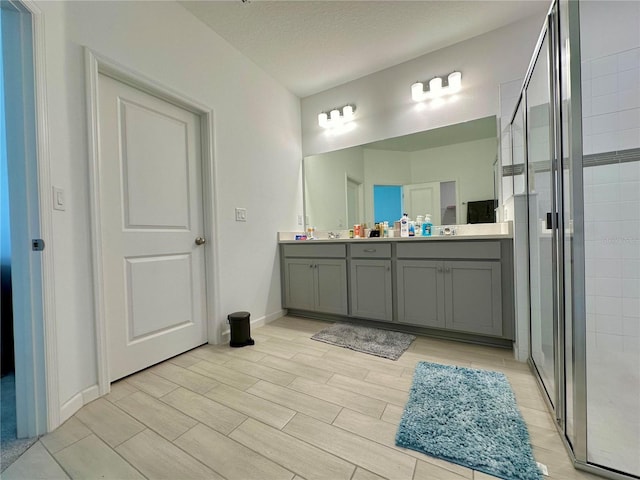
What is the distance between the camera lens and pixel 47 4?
1.18 m

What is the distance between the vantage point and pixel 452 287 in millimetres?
1934

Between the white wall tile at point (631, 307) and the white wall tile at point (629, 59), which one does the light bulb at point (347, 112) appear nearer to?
the white wall tile at point (629, 59)

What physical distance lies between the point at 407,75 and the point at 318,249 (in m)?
1.89

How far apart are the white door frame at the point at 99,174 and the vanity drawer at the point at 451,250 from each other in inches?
60.8

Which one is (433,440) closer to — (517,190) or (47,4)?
(517,190)

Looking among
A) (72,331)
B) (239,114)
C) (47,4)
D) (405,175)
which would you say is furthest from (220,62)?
(72,331)

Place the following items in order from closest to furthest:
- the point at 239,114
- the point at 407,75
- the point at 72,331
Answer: the point at 72,331 → the point at 239,114 → the point at 407,75

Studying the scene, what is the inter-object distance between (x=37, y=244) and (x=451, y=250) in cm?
236

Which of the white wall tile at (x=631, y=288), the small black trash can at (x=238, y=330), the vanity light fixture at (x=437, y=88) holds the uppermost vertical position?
the vanity light fixture at (x=437, y=88)

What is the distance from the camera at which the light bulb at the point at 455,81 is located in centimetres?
220

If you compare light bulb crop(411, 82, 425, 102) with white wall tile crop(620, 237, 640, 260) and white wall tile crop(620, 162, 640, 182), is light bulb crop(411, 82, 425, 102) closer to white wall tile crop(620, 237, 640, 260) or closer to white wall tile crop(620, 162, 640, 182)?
white wall tile crop(620, 162, 640, 182)

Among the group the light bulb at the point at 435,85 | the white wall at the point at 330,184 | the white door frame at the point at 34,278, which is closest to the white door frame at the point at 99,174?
the white door frame at the point at 34,278

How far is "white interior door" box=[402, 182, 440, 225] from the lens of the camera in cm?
237

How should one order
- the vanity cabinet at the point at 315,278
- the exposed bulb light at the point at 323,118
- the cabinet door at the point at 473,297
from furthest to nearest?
the exposed bulb light at the point at 323,118 → the vanity cabinet at the point at 315,278 → the cabinet door at the point at 473,297
